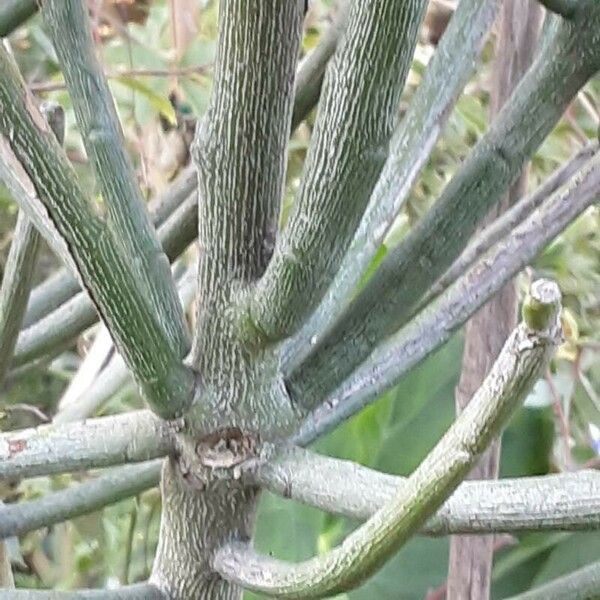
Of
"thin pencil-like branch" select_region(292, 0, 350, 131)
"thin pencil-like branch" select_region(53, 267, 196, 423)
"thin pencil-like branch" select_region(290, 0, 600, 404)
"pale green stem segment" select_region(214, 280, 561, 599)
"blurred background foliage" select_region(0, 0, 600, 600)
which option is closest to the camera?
"pale green stem segment" select_region(214, 280, 561, 599)

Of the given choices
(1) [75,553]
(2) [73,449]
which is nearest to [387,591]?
(1) [75,553]

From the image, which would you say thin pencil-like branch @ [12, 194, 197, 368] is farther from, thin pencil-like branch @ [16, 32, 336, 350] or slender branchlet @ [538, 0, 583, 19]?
slender branchlet @ [538, 0, 583, 19]

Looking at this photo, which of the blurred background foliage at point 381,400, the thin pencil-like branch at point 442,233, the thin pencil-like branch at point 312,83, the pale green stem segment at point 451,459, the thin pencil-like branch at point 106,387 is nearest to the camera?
the pale green stem segment at point 451,459

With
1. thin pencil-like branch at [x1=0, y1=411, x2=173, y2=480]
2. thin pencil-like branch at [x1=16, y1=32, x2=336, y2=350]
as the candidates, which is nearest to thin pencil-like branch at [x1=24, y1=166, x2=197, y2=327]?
thin pencil-like branch at [x1=16, y1=32, x2=336, y2=350]

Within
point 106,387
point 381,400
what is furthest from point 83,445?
point 381,400

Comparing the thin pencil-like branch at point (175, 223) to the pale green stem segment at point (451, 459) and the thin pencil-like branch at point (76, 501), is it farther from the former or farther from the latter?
the pale green stem segment at point (451, 459)

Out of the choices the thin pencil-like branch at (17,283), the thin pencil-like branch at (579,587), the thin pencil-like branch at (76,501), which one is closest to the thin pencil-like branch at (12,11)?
the thin pencil-like branch at (17,283)

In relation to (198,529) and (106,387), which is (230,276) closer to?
(198,529)

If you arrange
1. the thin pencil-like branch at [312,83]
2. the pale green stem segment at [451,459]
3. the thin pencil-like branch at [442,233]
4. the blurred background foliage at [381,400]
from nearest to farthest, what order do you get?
1. the pale green stem segment at [451,459]
2. the thin pencil-like branch at [442,233]
3. the thin pencil-like branch at [312,83]
4. the blurred background foliage at [381,400]
